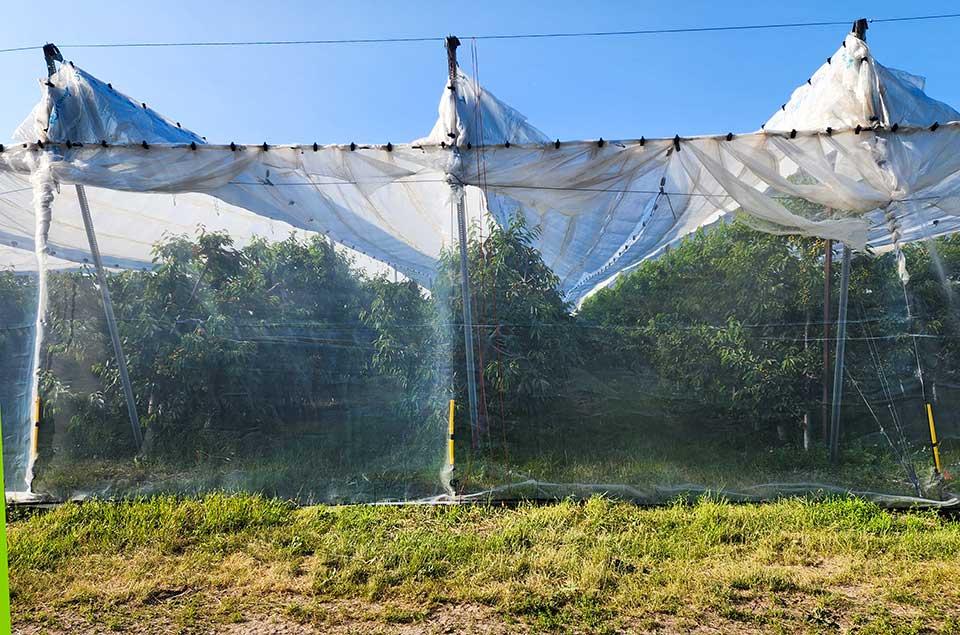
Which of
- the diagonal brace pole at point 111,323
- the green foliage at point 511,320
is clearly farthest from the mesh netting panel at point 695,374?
the diagonal brace pole at point 111,323

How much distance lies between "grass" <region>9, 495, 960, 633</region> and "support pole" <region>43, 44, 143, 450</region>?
0.53 m

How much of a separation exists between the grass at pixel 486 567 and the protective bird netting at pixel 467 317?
304 mm

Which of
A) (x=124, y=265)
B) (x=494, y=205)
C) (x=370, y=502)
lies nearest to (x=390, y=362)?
(x=370, y=502)

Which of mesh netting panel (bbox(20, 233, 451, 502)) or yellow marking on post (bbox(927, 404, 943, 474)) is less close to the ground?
mesh netting panel (bbox(20, 233, 451, 502))

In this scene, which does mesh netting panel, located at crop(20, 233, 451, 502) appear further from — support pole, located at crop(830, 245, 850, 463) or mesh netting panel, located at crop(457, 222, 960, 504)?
support pole, located at crop(830, 245, 850, 463)

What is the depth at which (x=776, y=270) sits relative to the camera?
371 cm

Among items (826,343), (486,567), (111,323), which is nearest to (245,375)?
(111,323)

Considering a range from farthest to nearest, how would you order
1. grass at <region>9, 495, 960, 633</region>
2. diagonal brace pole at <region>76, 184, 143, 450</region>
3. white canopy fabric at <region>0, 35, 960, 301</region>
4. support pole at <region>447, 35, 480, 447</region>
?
diagonal brace pole at <region>76, 184, 143, 450</region>, support pole at <region>447, 35, 480, 447</region>, white canopy fabric at <region>0, 35, 960, 301</region>, grass at <region>9, 495, 960, 633</region>

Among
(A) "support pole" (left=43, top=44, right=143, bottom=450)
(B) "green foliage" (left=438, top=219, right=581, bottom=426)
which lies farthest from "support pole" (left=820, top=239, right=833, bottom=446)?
(A) "support pole" (left=43, top=44, right=143, bottom=450)

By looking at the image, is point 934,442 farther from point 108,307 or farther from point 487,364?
A: point 108,307

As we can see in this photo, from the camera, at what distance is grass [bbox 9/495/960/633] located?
2.39 metres

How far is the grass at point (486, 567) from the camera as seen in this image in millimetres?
2389

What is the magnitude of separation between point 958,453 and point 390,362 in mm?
3241

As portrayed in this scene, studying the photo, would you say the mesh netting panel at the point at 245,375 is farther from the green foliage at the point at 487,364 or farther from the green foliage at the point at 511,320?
the green foliage at the point at 511,320
